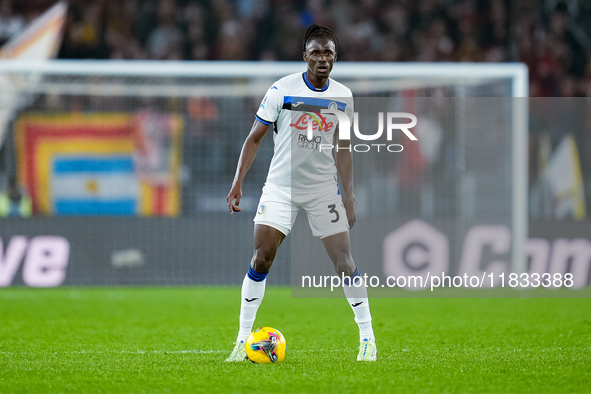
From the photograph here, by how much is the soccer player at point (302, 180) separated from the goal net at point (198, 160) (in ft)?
19.8

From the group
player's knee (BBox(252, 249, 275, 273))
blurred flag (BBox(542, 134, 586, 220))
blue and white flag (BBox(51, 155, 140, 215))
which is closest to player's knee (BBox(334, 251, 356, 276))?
player's knee (BBox(252, 249, 275, 273))

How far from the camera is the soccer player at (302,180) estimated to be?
217 inches

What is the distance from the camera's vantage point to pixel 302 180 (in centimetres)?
563

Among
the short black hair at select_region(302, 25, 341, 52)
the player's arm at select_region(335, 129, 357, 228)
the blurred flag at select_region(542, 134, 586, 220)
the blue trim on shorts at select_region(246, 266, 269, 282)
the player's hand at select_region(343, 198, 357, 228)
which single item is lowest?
the blurred flag at select_region(542, 134, 586, 220)

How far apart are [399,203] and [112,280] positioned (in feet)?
13.6

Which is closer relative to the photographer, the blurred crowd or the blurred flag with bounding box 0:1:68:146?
the blurred flag with bounding box 0:1:68:146

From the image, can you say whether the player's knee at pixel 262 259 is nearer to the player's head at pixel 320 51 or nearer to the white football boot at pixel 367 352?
the white football boot at pixel 367 352

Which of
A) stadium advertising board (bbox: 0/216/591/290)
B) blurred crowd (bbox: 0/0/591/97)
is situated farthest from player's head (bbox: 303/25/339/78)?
blurred crowd (bbox: 0/0/591/97)

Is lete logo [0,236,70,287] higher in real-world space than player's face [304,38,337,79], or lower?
lower

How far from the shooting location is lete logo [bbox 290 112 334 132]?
5.58 metres

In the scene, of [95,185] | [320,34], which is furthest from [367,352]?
[95,185]

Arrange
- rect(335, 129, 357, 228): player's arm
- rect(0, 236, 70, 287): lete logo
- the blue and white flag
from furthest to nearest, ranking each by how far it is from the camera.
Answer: the blue and white flag → rect(0, 236, 70, 287): lete logo → rect(335, 129, 357, 228): player's arm

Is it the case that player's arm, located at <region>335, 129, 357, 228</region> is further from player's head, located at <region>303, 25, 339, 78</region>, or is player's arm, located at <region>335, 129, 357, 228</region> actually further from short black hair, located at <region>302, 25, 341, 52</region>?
short black hair, located at <region>302, 25, 341, 52</region>

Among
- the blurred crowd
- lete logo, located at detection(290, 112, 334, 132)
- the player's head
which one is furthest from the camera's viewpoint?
the blurred crowd
